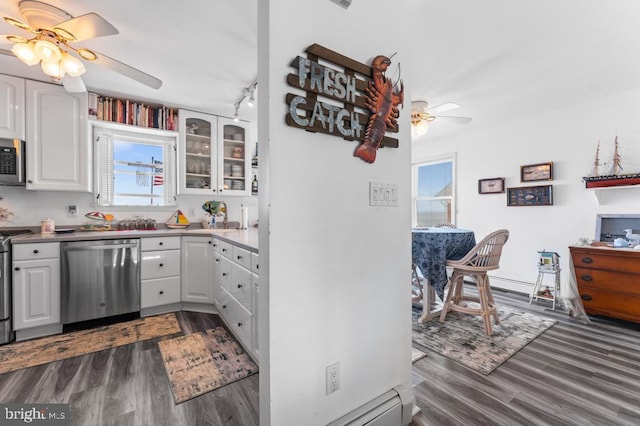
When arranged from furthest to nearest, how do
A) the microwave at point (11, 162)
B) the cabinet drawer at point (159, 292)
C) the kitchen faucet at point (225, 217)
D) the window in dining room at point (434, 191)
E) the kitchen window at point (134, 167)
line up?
the window in dining room at point (434, 191)
the kitchen faucet at point (225, 217)
the kitchen window at point (134, 167)
the cabinet drawer at point (159, 292)
the microwave at point (11, 162)

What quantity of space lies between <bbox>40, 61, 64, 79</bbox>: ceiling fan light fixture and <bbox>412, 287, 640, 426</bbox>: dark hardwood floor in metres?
3.18

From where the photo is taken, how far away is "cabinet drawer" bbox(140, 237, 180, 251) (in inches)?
115

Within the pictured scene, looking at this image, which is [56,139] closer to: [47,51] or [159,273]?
[47,51]

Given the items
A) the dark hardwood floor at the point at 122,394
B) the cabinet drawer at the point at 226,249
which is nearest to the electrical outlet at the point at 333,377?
the dark hardwood floor at the point at 122,394

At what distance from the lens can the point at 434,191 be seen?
200 inches

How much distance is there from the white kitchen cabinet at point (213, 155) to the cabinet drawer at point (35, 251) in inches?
52.9

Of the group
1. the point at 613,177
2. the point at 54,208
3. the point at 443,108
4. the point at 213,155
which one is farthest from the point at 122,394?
the point at 613,177

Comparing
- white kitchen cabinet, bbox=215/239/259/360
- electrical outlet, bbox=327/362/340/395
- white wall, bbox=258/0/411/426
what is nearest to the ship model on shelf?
white wall, bbox=258/0/411/426

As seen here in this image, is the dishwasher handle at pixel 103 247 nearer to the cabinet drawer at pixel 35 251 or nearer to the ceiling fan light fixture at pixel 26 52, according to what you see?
the cabinet drawer at pixel 35 251

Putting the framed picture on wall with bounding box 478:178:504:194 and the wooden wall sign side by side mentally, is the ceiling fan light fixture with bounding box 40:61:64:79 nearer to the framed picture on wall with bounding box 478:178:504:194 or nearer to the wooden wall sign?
the wooden wall sign

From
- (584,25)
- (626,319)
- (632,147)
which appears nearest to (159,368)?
(584,25)

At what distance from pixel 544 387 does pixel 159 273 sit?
3.50m

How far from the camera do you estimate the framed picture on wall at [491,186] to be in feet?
13.4

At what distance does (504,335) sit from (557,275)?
1490mm
